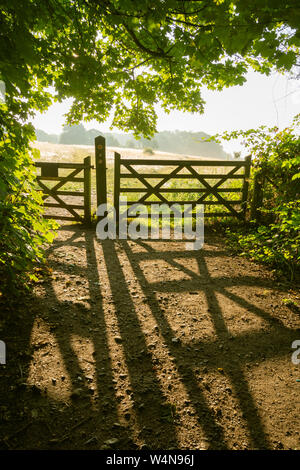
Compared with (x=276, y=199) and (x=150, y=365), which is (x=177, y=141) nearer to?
(x=276, y=199)

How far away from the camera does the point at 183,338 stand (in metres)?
3.01

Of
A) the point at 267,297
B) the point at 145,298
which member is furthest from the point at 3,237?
the point at 267,297

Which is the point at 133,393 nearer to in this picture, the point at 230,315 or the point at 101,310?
the point at 101,310

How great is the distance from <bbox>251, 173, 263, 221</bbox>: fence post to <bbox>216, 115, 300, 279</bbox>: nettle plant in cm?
4

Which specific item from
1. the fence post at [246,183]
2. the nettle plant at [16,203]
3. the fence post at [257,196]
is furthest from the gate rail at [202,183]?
the nettle plant at [16,203]

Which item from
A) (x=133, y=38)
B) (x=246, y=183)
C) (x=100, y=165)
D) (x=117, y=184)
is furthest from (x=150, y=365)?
(x=246, y=183)

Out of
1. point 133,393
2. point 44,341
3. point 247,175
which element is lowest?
point 133,393

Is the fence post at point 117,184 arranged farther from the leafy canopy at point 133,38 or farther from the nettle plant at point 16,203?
the nettle plant at point 16,203

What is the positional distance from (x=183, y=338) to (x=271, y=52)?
3.14 meters

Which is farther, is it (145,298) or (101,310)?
(145,298)

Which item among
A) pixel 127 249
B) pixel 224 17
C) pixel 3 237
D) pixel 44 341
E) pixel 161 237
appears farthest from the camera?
pixel 161 237

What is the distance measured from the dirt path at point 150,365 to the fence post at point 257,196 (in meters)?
3.17

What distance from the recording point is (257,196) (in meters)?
6.87

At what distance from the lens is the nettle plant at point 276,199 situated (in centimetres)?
446
